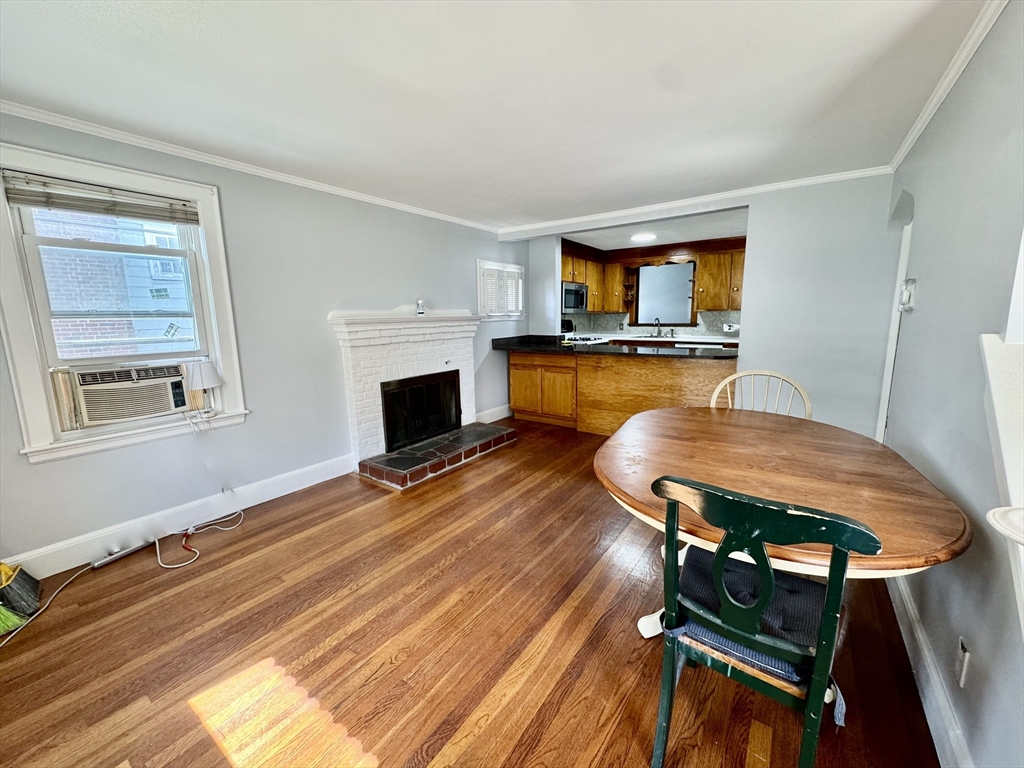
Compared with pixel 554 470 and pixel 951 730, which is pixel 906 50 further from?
pixel 554 470

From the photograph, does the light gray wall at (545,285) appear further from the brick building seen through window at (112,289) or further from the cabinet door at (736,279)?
the brick building seen through window at (112,289)

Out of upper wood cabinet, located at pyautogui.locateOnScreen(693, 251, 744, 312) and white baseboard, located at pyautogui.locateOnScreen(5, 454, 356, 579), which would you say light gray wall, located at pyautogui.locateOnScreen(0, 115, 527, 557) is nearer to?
white baseboard, located at pyautogui.locateOnScreen(5, 454, 356, 579)

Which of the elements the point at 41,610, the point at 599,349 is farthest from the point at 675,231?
the point at 41,610

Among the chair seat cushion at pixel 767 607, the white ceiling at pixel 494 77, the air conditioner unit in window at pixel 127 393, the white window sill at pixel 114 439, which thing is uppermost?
the white ceiling at pixel 494 77

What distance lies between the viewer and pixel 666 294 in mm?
6188

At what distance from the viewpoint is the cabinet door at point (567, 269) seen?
5438 mm

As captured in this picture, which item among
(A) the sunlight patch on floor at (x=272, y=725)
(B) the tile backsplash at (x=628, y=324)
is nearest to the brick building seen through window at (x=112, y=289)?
(A) the sunlight patch on floor at (x=272, y=725)

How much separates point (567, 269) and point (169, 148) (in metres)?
4.25

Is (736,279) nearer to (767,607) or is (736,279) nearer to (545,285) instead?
(545,285)

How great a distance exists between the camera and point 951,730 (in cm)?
115

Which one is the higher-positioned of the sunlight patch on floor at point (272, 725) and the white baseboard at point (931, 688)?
the white baseboard at point (931, 688)

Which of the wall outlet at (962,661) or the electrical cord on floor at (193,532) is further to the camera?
the electrical cord on floor at (193,532)

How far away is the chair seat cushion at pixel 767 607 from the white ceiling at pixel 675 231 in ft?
11.5

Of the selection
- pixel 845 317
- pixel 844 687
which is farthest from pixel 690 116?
pixel 844 687
